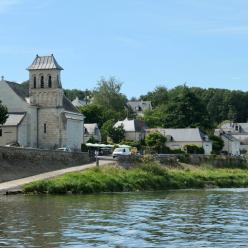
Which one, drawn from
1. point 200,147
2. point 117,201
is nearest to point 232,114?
point 200,147

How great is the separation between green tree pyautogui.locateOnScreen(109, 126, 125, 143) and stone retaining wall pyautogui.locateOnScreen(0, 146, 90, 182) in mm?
42896

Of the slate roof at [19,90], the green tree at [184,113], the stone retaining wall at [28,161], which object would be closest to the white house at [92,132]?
the green tree at [184,113]

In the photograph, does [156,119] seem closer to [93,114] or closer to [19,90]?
[93,114]

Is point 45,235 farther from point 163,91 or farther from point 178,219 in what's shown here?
point 163,91

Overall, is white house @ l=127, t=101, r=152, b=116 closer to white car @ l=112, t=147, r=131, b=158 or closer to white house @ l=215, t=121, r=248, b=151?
white house @ l=215, t=121, r=248, b=151

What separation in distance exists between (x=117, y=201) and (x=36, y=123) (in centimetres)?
3960

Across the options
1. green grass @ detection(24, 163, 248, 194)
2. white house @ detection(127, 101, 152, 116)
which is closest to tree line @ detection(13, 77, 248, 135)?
white house @ detection(127, 101, 152, 116)

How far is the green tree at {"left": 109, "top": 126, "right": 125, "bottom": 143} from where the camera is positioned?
112 m

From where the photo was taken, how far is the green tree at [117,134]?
112 metres

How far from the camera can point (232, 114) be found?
18900 centimetres

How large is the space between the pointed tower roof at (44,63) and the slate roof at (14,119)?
6.56 metres

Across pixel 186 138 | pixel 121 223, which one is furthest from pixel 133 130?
pixel 121 223

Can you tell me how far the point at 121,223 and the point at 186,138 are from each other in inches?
3351

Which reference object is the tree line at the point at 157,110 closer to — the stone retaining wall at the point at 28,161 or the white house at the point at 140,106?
the white house at the point at 140,106
